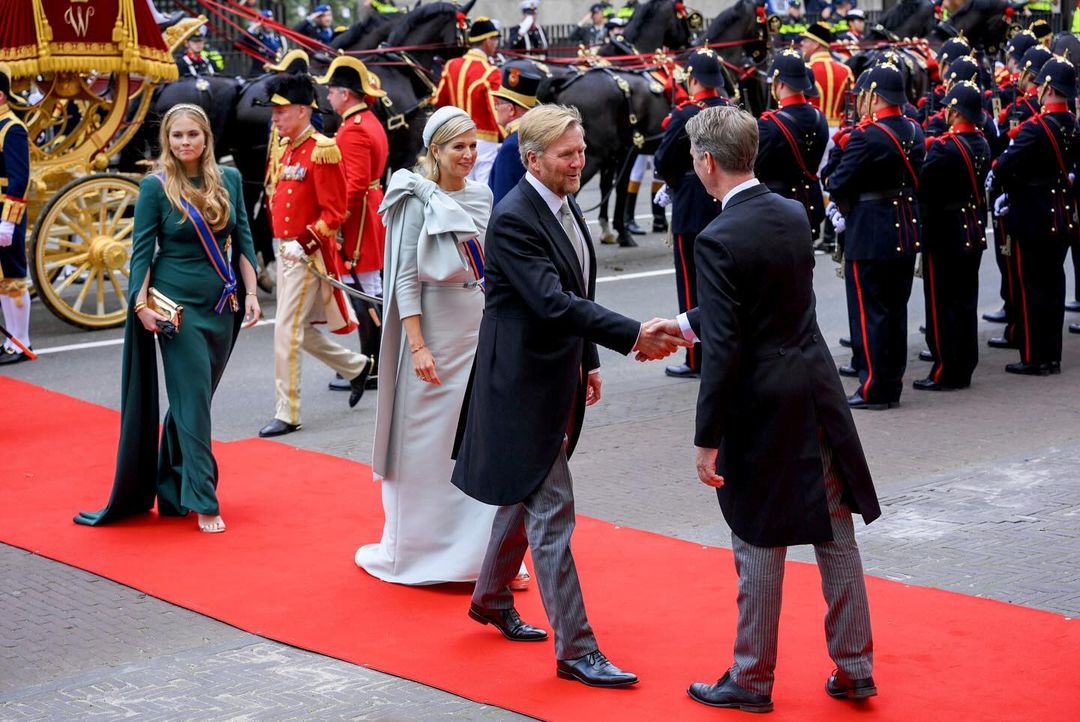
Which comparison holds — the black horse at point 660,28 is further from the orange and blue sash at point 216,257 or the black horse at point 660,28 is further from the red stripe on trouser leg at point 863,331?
the orange and blue sash at point 216,257

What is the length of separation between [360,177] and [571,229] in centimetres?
→ 461

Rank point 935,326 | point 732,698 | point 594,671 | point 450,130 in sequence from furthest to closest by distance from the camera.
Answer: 1. point 935,326
2. point 450,130
3. point 594,671
4. point 732,698

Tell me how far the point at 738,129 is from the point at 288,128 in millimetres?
4497

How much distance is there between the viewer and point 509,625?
5.46 m

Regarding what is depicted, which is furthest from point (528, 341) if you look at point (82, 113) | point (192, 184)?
point (82, 113)

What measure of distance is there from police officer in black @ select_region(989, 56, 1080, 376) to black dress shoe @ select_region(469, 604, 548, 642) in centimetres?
571

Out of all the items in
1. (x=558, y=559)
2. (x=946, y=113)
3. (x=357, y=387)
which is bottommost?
(x=357, y=387)

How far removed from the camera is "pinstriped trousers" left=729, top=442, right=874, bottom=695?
15.4 ft

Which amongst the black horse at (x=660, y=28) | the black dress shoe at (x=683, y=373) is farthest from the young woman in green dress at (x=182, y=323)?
the black horse at (x=660, y=28)

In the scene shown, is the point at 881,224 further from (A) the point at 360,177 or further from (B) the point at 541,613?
(B) the point at 541,613

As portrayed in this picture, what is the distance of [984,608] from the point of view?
5559 millimetres

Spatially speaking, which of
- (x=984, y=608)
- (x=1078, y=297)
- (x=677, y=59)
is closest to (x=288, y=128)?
(x=984, y=608)

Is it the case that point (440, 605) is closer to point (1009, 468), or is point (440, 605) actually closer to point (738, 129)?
point (738, 129)

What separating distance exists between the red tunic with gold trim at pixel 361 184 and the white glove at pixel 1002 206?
13.4ft
